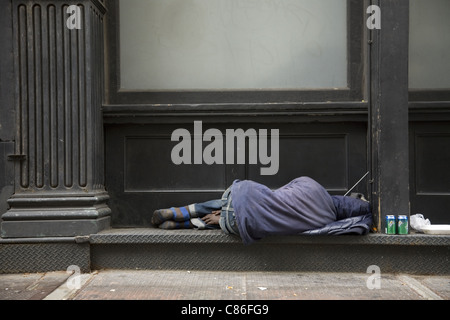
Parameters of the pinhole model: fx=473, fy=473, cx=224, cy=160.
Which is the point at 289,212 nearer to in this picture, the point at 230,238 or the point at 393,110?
the point at 230,238

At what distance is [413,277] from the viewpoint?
376cm

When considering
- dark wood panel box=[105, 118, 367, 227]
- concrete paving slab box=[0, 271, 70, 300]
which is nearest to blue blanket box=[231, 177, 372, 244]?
dark wood panel box=[105, 118, 367, 227]

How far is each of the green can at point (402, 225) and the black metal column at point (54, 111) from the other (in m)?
2.48

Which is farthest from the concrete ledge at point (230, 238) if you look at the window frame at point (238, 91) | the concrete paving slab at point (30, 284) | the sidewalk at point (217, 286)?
the window frame at point (238, 91)

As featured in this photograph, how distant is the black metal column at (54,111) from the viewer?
12.9 ft

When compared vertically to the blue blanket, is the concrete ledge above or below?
below

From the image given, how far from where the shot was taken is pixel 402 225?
3840 mm

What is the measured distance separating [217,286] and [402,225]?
5.21 feet

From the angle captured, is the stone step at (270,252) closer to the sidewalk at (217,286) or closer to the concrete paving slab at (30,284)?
the sidewalk at (217,286)

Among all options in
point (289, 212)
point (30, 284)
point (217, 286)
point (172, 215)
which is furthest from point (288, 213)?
point (30, 284)

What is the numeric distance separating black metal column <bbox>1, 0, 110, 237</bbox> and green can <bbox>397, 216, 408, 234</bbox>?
2480 mm

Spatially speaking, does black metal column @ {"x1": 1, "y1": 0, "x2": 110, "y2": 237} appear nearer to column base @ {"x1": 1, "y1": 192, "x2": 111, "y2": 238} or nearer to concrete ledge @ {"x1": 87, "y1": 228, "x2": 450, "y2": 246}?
column base @ {"x1": 1, "y1": 192, "x2": 111, "y2": 238}

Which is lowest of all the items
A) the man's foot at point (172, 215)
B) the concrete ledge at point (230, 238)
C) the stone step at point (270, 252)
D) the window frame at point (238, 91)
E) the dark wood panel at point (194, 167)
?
the stone step at point (270, 252)

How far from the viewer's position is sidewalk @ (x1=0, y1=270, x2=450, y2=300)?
3264mm
